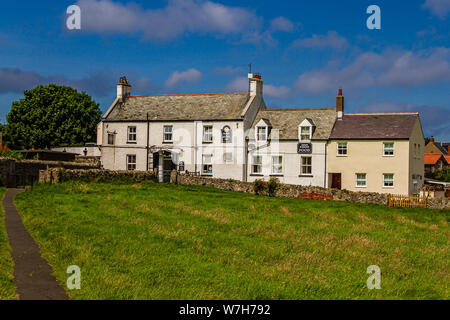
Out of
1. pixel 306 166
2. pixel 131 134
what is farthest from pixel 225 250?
pixel 131 134

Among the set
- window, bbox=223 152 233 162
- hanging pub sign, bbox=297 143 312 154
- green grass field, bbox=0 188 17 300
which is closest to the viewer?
green grass field, bbox=0 188 17 300

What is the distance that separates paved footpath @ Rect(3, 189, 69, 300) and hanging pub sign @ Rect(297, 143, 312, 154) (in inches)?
1374

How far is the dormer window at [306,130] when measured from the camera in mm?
49656

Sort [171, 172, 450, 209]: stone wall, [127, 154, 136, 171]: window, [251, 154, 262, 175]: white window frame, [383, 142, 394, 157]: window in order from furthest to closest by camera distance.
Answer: [127, 154, 136, 171]: window < [251, 154, 262, 175]: white window frame < [383, 142, 394, 157]: window < [171, 172, 450, 209]: stone wall

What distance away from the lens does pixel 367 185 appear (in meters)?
47.6

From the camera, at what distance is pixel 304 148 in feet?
163

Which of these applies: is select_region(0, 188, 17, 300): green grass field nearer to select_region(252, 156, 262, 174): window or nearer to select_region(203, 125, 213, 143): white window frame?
select_region(203, 125, 213, 143): white window frame

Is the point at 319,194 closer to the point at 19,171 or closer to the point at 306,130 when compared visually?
the point at 306,130

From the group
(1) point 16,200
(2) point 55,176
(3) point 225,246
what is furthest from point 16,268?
(2) point 55,176

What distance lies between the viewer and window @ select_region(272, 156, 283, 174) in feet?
165

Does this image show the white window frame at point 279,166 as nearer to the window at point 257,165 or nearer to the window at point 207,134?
the window at point 257,165

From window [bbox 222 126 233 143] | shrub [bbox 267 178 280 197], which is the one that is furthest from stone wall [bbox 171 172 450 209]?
window [bbox 222 126 233 143]
